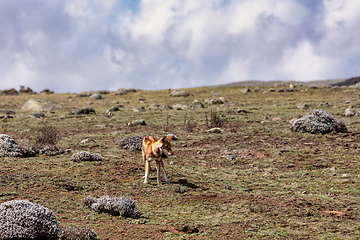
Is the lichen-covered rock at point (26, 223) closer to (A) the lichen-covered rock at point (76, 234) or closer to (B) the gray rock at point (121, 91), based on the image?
(A) the lichen-covered rock at point (76, 234)

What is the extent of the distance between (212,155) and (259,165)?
2411 millimetres

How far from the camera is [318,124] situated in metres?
18.8

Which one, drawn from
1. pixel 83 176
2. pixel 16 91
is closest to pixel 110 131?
pixel 83 176

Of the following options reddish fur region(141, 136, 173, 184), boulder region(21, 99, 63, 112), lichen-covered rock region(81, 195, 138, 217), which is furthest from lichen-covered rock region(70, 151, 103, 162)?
boulder region(21, 99, 63, 112)

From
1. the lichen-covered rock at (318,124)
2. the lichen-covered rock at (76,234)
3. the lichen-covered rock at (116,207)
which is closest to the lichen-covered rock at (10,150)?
the lichen-covered rock at (116,207)

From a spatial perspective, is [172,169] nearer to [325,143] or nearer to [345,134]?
[325,143]

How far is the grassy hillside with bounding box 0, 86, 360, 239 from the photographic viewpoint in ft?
25.4

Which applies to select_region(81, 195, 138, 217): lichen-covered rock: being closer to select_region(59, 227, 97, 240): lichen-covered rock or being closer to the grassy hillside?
the grassy hillside

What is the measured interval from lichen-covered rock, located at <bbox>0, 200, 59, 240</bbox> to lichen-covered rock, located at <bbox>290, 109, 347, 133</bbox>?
15.4 meters

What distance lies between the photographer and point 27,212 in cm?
671

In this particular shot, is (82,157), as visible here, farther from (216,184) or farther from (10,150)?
(216,184)

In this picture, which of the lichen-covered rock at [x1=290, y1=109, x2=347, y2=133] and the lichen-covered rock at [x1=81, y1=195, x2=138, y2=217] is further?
the lichen-covered rock at [x1=290, y1=109, x2=347, y2=133]

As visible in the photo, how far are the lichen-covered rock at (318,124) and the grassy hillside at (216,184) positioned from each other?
0.51 m

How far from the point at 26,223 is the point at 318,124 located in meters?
16.1
